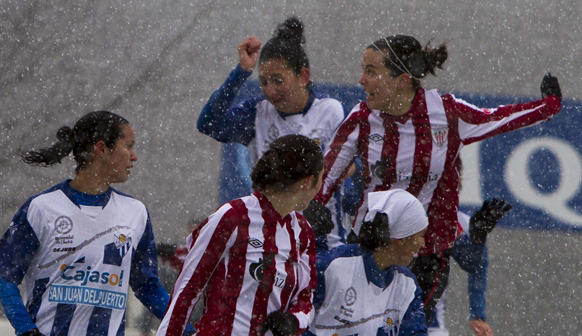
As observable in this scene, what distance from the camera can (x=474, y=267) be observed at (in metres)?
5.12

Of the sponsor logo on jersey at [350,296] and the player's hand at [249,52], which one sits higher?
the player's hand at [249,52]

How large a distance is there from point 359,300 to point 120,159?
1.13 m

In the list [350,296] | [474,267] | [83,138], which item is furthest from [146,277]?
[474,267]

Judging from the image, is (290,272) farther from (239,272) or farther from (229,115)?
(229,115)

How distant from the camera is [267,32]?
687 cm

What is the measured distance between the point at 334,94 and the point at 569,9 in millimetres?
2071

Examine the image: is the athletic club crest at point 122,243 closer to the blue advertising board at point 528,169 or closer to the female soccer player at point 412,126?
the female soccer player at point 412,126

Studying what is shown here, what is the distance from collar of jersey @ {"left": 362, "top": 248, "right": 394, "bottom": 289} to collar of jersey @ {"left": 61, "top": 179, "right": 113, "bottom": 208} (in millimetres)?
1086

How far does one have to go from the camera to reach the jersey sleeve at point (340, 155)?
13.6 feet

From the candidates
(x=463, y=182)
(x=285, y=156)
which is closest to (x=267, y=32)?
(x=463, y=182)

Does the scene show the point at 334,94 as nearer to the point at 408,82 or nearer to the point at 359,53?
the point at 359,53

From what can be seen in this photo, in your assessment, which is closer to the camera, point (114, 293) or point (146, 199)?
point (114, 293)

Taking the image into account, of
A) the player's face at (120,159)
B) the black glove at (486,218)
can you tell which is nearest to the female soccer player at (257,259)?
the player's face at (120,159)

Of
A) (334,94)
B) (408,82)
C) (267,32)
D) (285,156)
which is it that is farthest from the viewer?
(267,32)
